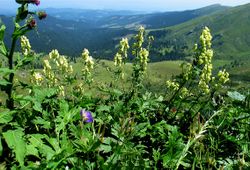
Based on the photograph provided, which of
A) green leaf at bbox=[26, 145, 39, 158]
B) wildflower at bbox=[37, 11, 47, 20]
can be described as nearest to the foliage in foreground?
green leaf at bbox=[26, 145, 39, 158]

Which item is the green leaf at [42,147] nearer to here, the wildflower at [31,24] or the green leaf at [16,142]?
the green leaf at [16,142]

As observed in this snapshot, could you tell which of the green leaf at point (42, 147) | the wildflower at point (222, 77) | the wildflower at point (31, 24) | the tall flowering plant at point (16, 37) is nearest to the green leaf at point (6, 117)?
the green leaf at point (42, 147)

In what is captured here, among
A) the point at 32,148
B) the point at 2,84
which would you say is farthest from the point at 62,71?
the point at 32,148

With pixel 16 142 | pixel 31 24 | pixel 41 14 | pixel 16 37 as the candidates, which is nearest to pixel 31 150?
pixel 16 142

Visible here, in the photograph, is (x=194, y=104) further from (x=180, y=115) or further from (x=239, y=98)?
(x=239, y=98)

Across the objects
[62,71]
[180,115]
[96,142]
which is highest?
[96,142]

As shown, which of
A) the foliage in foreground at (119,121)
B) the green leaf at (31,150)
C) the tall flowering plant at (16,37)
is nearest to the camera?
the foliage in foreground at (119,121)

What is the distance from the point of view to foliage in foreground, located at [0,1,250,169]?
3033 mm

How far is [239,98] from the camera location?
4555mm

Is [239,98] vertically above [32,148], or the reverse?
[239,98]

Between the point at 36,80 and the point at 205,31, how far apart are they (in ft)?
12.2

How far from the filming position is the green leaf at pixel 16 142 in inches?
139

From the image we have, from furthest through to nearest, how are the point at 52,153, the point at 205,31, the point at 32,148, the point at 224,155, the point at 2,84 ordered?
the point at 205,31
the point at 224,155
the point at 2,84
the point at 32,148
the point at 52,153

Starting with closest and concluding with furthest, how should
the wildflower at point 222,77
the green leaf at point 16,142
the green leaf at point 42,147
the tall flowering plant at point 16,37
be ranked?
the green leaf at point 42,147, the green leaf at point 16,142, the tall flowering plant at point 16,37, the wildflower at point 222,77
